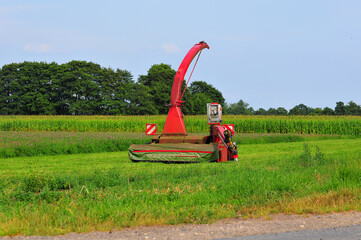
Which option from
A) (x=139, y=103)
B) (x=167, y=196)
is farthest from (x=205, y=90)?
(x=167, y=196)

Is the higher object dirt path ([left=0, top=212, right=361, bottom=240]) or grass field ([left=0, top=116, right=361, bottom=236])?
grass field ([left=0, top=116, right=361, bottom=236])

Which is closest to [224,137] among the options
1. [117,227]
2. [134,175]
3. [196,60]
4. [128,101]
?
[196,60]

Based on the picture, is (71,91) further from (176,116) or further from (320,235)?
(320,235)

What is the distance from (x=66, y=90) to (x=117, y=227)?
224 ft

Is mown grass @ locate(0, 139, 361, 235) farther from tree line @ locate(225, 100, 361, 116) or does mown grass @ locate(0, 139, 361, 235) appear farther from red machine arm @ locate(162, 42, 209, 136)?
tree line @ locate(225, 100, 361, 116)

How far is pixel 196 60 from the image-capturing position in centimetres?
1703

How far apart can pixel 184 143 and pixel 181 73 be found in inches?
115

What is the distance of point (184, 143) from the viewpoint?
49.6 feet

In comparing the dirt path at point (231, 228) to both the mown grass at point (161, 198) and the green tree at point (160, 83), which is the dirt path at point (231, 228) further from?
the green tree at point (160, 83)

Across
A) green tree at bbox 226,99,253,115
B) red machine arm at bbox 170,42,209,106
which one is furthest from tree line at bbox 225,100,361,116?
red machine arm at bbox 170,42,209,106

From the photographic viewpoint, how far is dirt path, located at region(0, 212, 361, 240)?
18.6ft

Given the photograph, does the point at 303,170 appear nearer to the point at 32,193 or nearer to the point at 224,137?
the point at 224,137

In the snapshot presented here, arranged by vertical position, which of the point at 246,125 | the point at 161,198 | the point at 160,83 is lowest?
the point at 161,198

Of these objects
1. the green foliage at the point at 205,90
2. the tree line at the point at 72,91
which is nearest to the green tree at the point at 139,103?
the tree line at the point at 72,91
